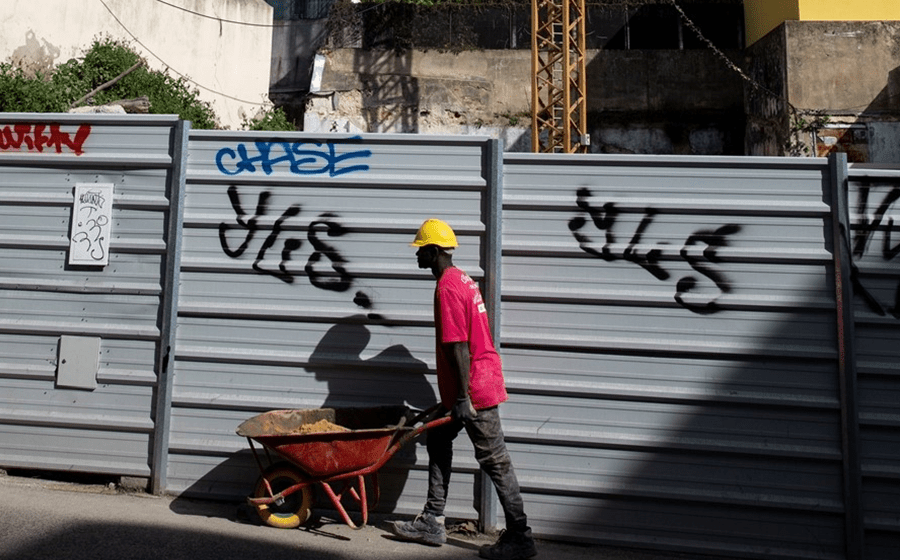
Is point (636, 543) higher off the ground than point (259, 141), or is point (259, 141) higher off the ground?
point (259, 141)

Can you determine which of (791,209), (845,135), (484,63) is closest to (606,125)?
(484,63)

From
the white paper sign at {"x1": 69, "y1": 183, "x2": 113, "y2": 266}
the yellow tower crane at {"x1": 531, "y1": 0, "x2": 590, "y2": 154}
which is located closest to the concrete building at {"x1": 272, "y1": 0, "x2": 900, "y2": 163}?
the yellow tower crane at {"x1": 531, "y1": 0, "x2": 590, "y2": 154}

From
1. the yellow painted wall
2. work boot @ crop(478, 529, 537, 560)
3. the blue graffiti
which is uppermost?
the yellow painted wall

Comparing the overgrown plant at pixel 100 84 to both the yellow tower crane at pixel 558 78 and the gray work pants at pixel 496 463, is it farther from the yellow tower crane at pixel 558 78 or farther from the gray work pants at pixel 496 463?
the gray work pants at pixel 496 463

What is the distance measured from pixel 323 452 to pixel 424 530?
851 mm

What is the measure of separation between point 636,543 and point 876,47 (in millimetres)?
16288

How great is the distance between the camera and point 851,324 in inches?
194

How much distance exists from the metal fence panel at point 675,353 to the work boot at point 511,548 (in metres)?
0.45

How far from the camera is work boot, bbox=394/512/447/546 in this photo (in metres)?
4.83

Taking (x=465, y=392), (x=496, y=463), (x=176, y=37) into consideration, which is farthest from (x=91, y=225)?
(x=176, y=37)

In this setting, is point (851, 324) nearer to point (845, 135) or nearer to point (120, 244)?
point (120, 244)

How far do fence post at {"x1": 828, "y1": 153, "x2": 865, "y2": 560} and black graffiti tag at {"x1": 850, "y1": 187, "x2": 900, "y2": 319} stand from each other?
6 centimetres

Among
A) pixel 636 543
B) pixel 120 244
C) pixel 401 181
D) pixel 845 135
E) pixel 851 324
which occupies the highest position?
A: pixel 845 135

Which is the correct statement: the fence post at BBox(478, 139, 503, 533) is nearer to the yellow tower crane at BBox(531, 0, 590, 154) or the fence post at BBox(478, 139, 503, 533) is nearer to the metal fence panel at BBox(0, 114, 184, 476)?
the metal fence panel at BBox(0, 114, 184, 476)
